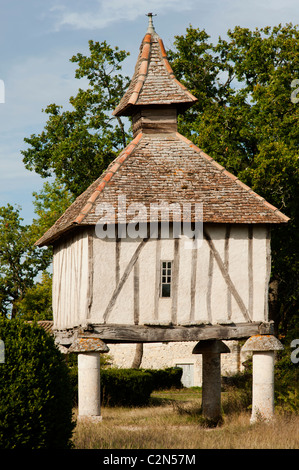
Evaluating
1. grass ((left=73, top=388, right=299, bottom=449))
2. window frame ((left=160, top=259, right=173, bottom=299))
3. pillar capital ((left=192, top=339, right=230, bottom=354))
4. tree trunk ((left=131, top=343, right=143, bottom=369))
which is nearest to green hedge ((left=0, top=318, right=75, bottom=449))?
grass ((left=73, top=388, right=299, bottom=449))

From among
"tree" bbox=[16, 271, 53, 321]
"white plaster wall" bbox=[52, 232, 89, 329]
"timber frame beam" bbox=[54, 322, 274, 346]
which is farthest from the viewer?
"tree" bbox=[16, 271, 53, 321]

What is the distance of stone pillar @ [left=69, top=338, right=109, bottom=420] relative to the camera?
1370 centimetres

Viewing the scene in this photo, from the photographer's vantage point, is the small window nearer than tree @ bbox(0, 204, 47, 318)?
Yes

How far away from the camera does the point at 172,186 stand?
1484cm

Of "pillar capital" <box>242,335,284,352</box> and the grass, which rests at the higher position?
"pillar capital" <box>242,335,284,352</box>

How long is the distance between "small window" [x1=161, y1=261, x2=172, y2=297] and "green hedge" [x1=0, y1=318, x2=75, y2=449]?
5093 millimetres

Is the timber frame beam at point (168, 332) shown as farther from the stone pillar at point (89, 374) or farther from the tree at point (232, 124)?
the tree at point (232, 124)

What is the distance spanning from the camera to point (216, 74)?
2531cm

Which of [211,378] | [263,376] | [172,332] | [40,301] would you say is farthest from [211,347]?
[40,301]

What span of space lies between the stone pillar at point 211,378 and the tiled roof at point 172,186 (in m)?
4.09

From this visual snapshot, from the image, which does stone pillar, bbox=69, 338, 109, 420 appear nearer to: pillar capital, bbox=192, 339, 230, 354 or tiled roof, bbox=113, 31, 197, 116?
pillar capital, bbox=192, 339, 230, 354

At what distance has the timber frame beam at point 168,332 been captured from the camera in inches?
549

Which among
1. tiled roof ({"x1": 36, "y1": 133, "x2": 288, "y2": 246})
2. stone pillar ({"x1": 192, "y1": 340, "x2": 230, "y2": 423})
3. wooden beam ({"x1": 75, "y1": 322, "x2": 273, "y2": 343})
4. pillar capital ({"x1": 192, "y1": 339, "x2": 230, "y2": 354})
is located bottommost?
stone pillar ({"x1": 192, "y1": 340, "x2": 230, "y2": 423})
